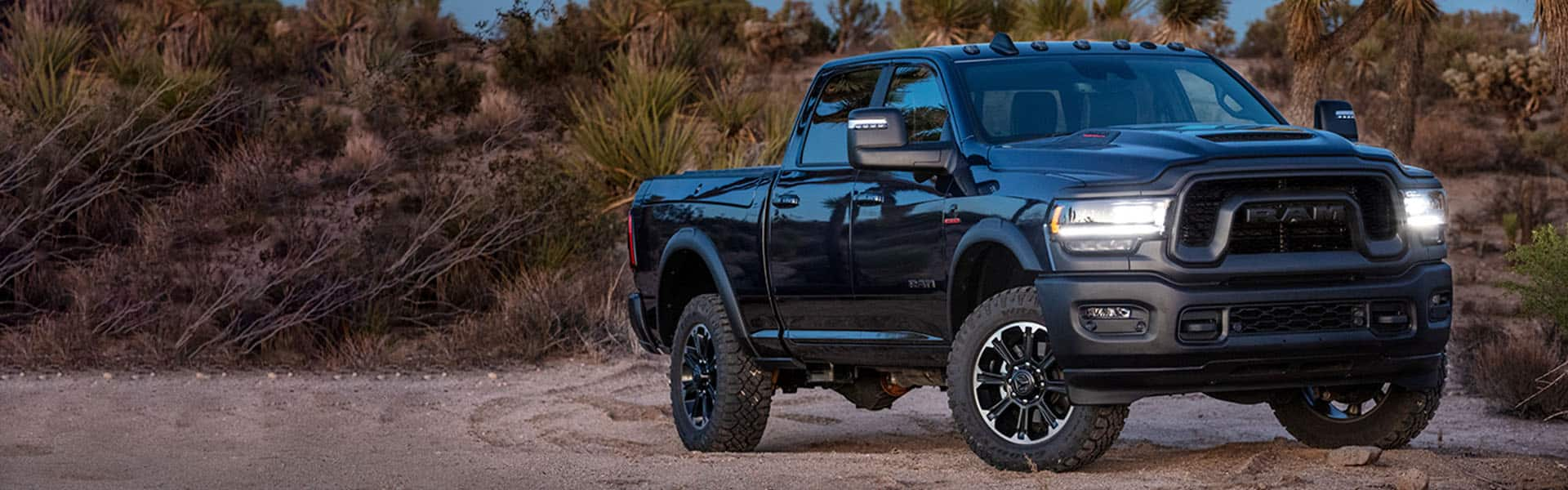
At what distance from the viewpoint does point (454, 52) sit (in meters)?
26.6

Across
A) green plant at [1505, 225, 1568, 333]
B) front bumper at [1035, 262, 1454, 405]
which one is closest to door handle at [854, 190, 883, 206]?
front bumper at [1035, 262, 1454, 405]

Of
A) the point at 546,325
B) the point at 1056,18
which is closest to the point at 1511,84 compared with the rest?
the point at 1056,18

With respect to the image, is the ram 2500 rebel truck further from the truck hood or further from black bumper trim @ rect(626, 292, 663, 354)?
black bumper trim @ rect(626, 292, 663, 354)

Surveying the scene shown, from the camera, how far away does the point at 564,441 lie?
11273 mm

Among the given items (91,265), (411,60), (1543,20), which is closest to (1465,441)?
(1543,20)

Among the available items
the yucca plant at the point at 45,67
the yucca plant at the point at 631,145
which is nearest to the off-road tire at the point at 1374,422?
the yucca plant at the point at 631,145

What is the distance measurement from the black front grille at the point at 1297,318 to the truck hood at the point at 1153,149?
21.8 inches

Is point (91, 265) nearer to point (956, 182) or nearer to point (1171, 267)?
point (956, 182)

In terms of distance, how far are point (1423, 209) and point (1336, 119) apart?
116 centimetres

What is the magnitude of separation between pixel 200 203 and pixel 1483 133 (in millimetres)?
22244

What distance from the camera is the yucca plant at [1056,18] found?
1032 inches

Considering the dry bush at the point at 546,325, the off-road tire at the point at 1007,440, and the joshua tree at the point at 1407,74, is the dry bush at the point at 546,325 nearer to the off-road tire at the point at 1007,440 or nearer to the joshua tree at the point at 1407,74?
the off-road tire at the point at 1007,440

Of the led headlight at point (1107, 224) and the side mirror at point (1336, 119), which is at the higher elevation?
the side mirror at point (1336, 119)

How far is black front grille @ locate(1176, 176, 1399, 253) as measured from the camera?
23.4 feet
